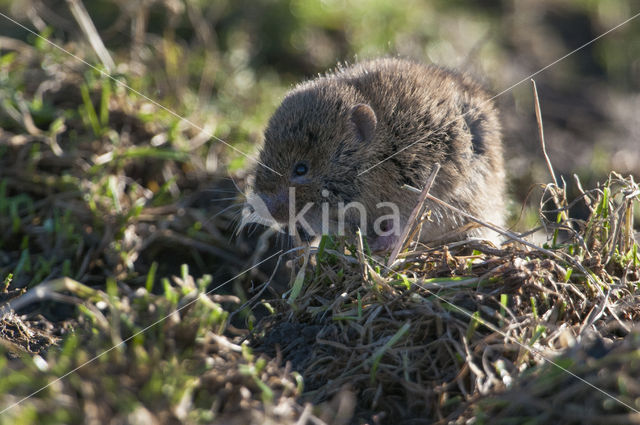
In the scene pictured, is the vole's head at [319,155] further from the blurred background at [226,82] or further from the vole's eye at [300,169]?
the blurred background at [226,82]

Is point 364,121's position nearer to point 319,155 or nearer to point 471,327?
point 319,155

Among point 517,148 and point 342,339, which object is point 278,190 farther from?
point 517,148

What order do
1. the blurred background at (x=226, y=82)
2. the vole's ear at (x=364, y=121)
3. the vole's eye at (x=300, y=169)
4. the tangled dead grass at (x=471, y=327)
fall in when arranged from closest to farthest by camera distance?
the tangled dead grass at (x=471, y=327) < the vole's ear at (x=364, y=121) < the vole's eye at (x=300, y=169) < the blurred background at (x=226, y=82)

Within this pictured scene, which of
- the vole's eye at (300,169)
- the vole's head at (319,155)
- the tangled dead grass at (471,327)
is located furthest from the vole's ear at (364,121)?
the tangled dead grass at (471,327)

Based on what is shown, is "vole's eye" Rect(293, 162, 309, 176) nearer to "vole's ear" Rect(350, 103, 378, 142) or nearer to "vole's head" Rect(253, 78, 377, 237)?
"vole's head" Rect(253, 78, 377, 237)

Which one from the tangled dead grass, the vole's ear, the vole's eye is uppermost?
the vole's ear

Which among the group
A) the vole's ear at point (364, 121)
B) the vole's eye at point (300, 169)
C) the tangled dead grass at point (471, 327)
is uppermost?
the vole's ear at point (364, 121)

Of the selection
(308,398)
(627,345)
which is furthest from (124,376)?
(627,345)

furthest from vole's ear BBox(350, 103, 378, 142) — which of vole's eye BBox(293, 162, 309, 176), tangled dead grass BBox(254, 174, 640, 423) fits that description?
tangled dead grass BBox(254, 174, 640, 423)

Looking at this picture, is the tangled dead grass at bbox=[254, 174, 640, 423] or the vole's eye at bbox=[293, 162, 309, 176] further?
the vole's eye at bbox=[293, 162, 309, 176]
